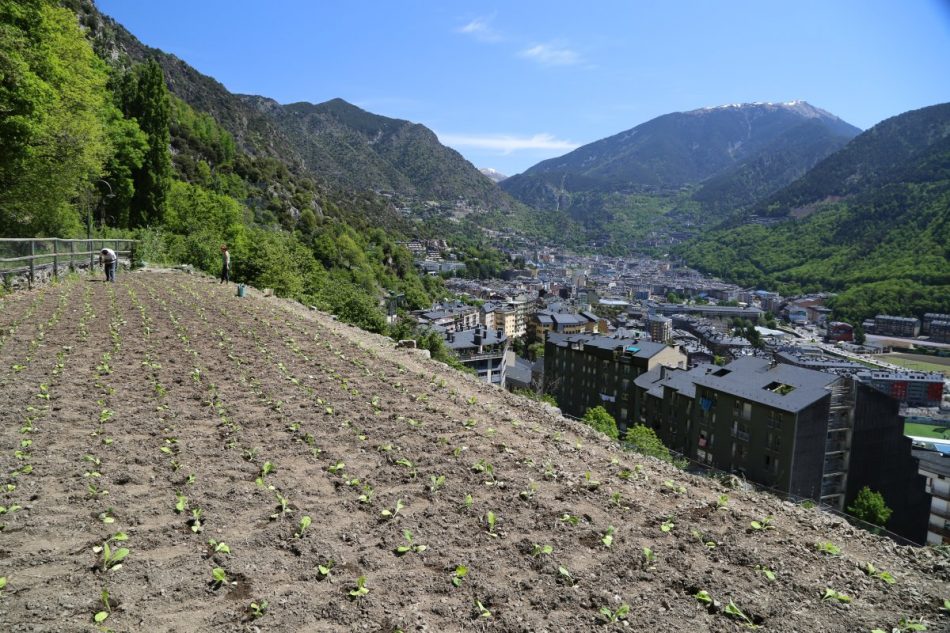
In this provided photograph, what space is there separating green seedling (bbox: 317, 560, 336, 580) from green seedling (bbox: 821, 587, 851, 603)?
181 inches

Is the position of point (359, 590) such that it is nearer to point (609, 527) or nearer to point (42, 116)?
point (609, 527)

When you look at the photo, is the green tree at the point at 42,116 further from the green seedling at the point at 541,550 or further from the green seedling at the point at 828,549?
the green seedling at the point at 828,549

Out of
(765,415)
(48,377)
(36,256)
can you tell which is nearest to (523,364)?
(765,415)

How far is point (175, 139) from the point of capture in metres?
70.6

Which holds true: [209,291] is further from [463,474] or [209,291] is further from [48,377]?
[463,474]

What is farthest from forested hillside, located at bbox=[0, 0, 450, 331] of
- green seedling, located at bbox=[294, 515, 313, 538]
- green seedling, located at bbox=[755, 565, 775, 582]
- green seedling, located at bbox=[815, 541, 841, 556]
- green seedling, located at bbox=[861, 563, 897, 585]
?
green seedling, located at bbox=[861, 563, 897, 585]

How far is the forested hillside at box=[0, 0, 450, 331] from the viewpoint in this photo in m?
19.4

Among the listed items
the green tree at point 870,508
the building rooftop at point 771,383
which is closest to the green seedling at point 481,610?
the building rooftop at point 771,383

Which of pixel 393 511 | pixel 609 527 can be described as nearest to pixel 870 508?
pixel 609 527

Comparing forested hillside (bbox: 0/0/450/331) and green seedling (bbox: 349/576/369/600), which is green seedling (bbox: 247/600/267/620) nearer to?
green seedling (bbox: 349/576/369/600)

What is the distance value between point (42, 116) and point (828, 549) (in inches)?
999

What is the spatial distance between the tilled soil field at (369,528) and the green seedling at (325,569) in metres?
0.02

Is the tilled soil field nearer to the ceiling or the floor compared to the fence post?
nearer to the floor

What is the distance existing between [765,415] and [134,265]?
40.9m
